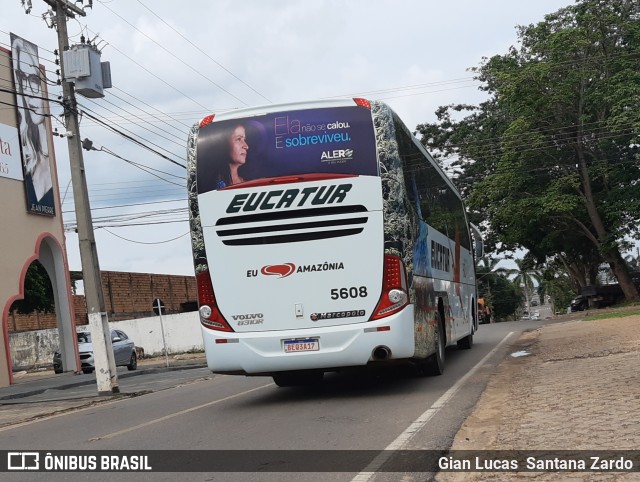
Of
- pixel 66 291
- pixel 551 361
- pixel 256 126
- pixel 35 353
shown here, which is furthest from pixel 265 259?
pixel 35 353

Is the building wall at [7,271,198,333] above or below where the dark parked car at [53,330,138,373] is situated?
above

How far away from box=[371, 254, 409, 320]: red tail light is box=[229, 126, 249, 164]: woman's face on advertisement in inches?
92.2

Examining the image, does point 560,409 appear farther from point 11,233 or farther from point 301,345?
point 11,233

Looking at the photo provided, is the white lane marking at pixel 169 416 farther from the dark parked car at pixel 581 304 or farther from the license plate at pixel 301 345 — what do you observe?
the dark parked car at pixel 581 304

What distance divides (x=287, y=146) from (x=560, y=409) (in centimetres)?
483

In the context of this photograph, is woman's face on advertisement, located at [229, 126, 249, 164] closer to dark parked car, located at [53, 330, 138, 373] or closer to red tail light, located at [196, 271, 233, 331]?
red tail light, located at [196, 271, 233, 331]

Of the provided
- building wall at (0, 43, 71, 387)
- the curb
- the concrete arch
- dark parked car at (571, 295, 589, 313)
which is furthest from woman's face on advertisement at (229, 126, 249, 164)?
dark parked car at (571, 295, 589, 313)

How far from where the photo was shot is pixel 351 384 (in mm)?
13273

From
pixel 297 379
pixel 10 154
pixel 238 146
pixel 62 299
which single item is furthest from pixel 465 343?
pixel 62 299

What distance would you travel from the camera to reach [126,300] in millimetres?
46344

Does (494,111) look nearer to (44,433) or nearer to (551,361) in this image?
(551,361)

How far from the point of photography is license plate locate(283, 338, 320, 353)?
10.6 metres

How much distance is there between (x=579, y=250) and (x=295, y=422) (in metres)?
42.8

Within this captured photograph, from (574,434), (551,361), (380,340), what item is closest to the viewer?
(574,434)
